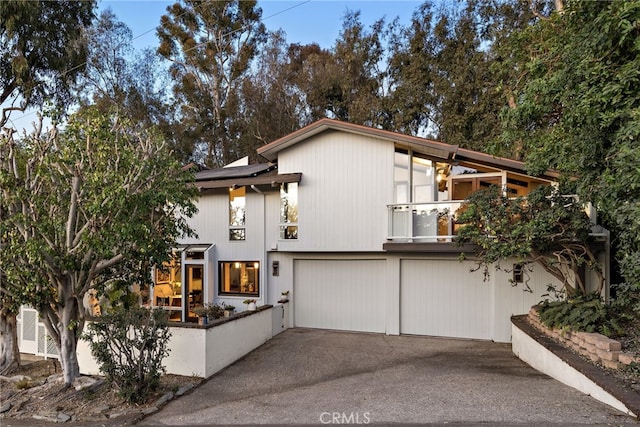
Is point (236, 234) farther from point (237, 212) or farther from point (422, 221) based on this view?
point (422, 221)

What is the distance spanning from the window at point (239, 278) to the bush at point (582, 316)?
7.90 m

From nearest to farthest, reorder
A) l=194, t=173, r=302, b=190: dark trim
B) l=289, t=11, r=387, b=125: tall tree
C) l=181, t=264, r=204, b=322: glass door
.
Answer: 1. l=194, t=173, r=302, b=190: dark trim
2. l=181, t=264, r=204, b=322: glass door
3. l=289, t=11, r=387, b=125: tall tree

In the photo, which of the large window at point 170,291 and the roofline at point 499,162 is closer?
the roofline at point 499,162

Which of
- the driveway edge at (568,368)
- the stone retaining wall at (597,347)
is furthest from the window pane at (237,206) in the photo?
the stone retaining wall at (597,347)

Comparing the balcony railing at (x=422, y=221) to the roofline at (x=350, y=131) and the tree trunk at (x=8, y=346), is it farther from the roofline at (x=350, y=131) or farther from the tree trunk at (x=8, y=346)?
the tree trunk at (x=8, y=346)

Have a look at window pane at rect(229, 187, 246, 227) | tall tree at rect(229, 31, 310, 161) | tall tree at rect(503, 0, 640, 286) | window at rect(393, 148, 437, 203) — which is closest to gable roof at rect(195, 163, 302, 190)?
window pane at rect(229, 187, 246, 227)

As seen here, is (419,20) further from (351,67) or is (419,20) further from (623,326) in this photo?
(623,326)

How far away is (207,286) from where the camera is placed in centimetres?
1251

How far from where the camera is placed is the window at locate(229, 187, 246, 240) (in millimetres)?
12727

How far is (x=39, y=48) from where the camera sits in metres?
14.9

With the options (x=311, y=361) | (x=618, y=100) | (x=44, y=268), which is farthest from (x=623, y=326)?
→ (x=44, y=268)

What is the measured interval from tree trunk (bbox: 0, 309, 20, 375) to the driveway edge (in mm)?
11105

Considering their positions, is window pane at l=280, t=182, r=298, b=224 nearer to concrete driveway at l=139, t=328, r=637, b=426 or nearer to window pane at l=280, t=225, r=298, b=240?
window pane at l=280, t=225, r=298, b=240

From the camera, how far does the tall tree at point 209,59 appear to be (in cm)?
2745
